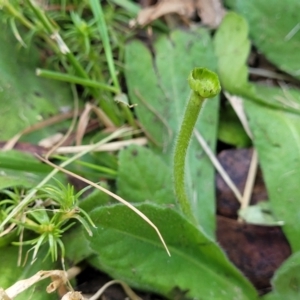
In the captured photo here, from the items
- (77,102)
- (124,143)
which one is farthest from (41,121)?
(124,143)

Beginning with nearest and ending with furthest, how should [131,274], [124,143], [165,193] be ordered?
[131,274], [165,193], [124,143]

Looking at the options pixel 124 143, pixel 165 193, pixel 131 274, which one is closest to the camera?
pixel 131 274

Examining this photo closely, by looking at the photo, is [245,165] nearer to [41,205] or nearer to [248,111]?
[248,111]

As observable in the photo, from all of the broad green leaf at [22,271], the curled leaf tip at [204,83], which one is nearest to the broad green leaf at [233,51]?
the curled leaf tip at [204,83]

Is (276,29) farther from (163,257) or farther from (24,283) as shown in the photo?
(24,283)

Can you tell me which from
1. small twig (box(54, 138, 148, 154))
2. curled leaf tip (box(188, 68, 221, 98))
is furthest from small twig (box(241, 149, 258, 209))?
curled leaf tip (box(188, 68, 221, 98))

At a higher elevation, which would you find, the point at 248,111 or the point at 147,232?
the point at 248,111

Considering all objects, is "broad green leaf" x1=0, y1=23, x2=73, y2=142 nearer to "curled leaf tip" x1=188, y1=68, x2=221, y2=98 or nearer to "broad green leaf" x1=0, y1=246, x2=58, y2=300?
"broad green leaf" x1=0, y1=246, x2=58, y2=300

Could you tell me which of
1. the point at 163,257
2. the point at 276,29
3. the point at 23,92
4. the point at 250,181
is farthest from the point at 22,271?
the point at 276,29
